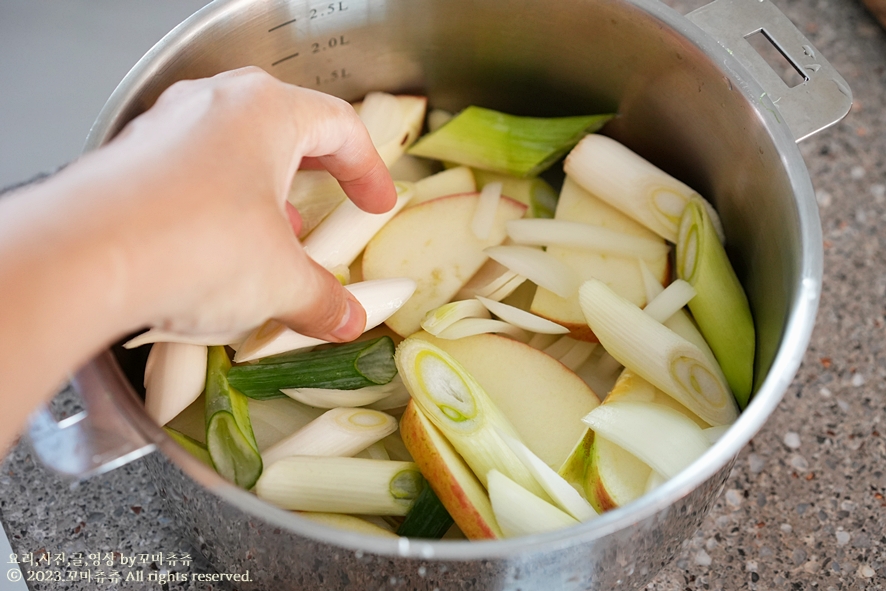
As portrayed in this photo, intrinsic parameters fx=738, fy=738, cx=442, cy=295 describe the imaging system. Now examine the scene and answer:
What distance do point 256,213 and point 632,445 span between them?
0.35 m

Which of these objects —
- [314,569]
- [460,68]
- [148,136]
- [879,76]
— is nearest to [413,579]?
[314,569]

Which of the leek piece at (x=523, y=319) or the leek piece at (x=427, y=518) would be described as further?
the leek piece at (x=523, y=319)

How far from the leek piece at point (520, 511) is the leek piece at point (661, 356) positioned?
157mm

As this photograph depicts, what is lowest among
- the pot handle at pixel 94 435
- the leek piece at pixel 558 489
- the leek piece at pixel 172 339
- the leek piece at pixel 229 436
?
the leek piece at pixel 558 489

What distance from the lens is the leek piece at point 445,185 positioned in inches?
32.8

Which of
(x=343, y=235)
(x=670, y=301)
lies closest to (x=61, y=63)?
(x=343, y=235)

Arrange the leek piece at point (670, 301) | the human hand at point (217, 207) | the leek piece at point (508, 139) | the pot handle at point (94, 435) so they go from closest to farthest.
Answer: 1. the human hand at point (217, 207)
2. the pot handle at point (94, 435)
3. the leek piece at point (670, 301)
4. the leek piece at point (508, 139)

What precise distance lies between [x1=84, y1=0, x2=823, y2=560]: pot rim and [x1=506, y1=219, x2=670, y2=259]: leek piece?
18cm

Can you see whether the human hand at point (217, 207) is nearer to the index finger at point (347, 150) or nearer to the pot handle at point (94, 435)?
the index finger at point (347, 150)

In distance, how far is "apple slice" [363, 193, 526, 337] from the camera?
755mm

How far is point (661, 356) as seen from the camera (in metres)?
0.65

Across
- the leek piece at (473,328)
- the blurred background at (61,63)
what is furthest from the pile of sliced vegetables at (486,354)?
the blurred background at (61,63)

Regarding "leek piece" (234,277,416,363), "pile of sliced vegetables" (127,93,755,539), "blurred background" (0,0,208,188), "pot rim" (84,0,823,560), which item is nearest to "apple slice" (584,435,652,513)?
"pile of sliced vegetables" (127,93,755,539)

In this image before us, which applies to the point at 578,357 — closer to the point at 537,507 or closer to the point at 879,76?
the point at 537,507
